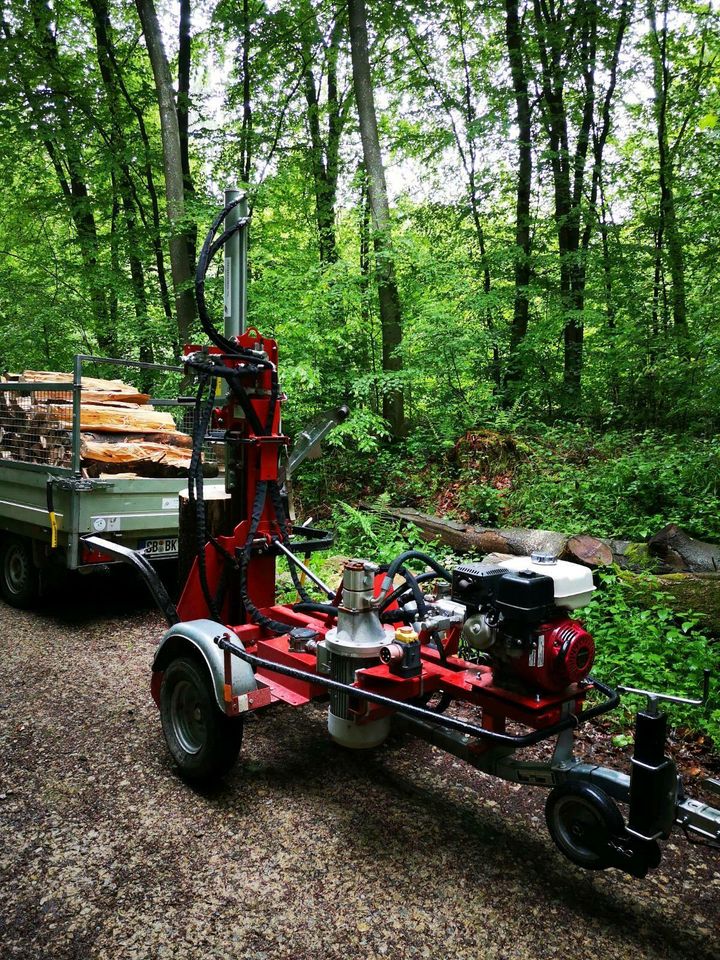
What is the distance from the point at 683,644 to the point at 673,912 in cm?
218

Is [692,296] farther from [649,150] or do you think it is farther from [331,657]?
[331,657]

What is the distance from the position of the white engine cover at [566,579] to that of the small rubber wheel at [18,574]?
16.2 ft

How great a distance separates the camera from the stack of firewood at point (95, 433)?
5375mm

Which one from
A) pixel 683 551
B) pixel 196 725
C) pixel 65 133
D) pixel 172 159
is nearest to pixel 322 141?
pixel 172 159

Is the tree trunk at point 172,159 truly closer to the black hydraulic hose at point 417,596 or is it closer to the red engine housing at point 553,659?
the black hydraulic hose at point 417,596

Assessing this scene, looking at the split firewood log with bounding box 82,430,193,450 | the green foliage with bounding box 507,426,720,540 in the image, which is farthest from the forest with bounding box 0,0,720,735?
the split firewood log with bounding box 82,430,193,450

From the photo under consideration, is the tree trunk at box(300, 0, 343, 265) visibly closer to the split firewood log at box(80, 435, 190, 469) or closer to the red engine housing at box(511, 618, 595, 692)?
the split firewood log at box(80, 435, 190, 469)

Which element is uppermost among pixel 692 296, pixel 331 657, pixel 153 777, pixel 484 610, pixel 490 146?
pixel 490 146

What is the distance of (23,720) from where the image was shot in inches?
147

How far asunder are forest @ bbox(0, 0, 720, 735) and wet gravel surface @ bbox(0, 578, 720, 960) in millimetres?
2262

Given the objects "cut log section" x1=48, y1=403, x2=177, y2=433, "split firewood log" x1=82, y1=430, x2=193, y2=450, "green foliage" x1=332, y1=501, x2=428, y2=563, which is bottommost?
"green foliage" x1=332, y1=501, x2=428, y2=563

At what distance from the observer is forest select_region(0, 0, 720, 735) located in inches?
309

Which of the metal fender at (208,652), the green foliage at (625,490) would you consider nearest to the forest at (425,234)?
the green foliage at (625,490)

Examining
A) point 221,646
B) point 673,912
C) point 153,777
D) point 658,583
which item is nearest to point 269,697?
point 221,646
